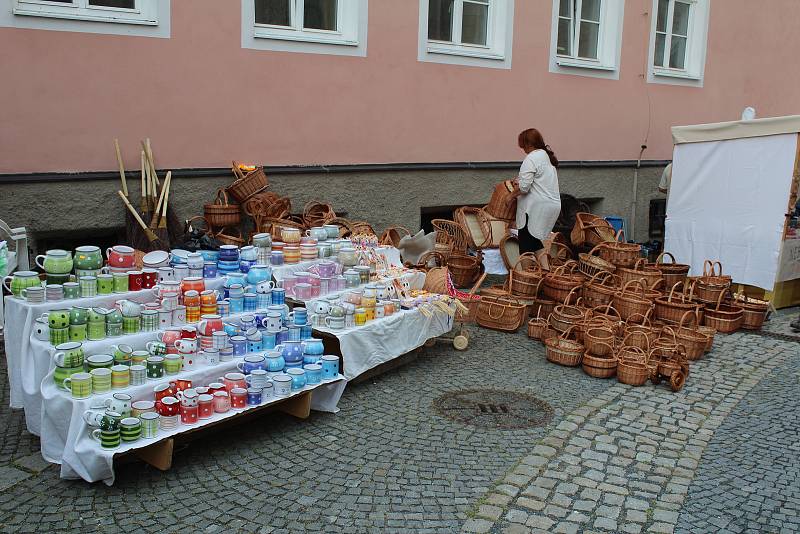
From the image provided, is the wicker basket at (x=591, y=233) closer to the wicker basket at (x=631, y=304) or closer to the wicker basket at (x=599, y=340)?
the wicker basket at (x=631, y=304)

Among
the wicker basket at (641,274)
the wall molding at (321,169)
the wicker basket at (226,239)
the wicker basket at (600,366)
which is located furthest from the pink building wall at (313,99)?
the wicker basket at (600,366)

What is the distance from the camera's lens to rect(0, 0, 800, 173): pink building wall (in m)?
7.02

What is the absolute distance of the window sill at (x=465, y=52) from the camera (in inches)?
384

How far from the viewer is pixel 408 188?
9.63 metres

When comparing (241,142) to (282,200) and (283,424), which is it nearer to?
(282,200)

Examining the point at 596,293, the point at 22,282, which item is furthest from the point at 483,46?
the point at 22,282

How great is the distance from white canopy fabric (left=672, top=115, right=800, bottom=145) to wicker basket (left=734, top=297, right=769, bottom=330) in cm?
196

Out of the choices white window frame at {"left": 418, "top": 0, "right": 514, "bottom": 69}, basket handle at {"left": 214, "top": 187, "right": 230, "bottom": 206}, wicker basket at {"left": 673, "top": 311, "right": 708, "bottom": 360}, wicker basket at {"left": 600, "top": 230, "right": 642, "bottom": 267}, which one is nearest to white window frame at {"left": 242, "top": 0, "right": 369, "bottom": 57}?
white window frame at {"left": 418, "top": 0, "right": 514, "bottom": 69}

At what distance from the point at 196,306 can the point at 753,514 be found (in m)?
3.59

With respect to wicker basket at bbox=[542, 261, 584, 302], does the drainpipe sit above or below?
above

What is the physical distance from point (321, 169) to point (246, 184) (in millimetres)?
1156

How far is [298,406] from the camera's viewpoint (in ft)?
16.2

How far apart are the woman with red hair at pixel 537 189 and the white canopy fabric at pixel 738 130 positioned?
1.75 m

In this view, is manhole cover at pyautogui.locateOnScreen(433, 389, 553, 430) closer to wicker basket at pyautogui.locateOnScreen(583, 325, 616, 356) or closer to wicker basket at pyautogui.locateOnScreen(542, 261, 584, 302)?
wicker basket at pyautogui.locateOnScreen(583, 325, 616, 356)
